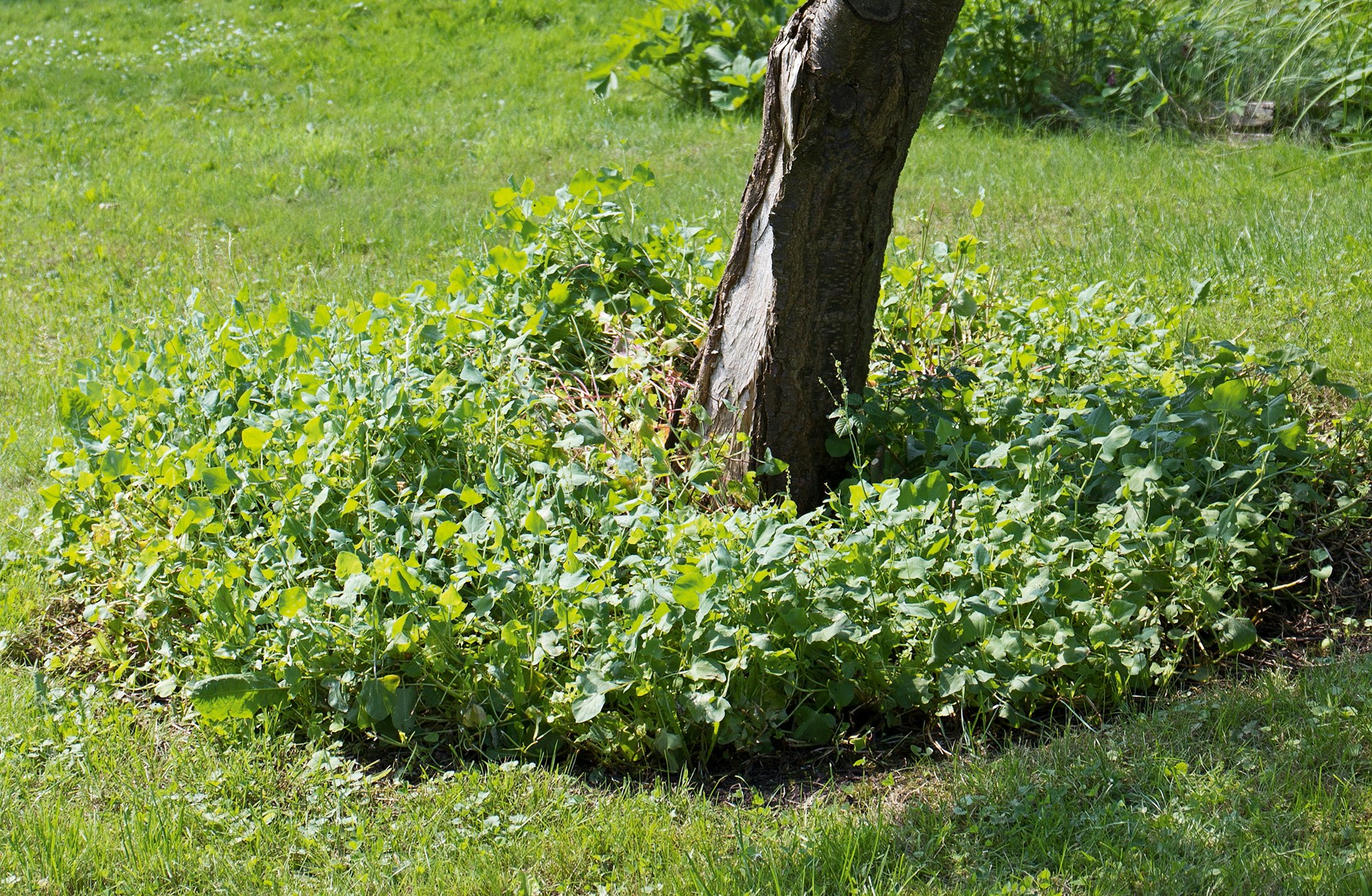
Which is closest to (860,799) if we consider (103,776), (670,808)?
(670,808)

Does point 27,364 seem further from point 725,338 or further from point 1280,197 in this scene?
point 1280,197

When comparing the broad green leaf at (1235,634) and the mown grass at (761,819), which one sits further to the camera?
the broad green leaf at (1235,634)

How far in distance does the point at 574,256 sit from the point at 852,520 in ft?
6.28

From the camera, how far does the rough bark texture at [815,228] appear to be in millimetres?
3225

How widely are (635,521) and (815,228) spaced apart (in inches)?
39.2

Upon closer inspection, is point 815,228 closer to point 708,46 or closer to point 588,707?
point 588,707

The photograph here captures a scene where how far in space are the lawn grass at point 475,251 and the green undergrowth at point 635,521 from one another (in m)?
0.19

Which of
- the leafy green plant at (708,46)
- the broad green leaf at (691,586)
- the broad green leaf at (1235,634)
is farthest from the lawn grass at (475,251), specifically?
the broad green leaf at (691,586)

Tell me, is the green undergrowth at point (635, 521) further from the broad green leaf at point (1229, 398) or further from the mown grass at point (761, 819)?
the mown grass at point (761, 819)

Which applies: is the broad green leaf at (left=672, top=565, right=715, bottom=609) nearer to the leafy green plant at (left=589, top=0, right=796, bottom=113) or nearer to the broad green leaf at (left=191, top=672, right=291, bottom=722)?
the broad green leaf at (left=191, top=672, right=291, bottom=722)

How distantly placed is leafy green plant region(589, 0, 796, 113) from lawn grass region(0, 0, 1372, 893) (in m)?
0.31

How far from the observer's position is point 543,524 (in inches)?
123

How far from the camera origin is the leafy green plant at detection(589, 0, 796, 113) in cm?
910

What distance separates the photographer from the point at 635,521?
326 cm
